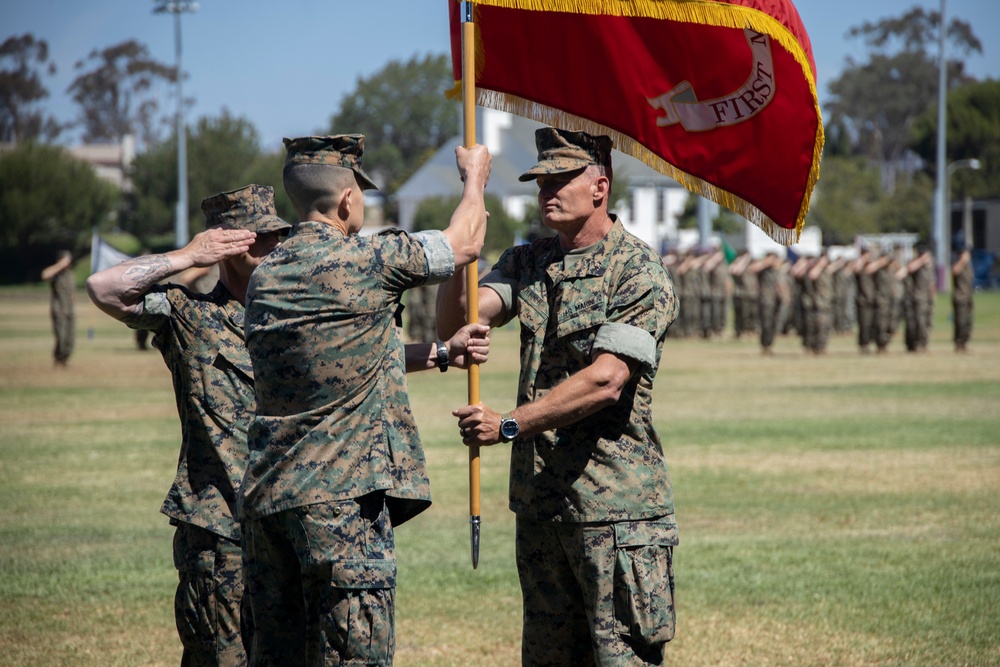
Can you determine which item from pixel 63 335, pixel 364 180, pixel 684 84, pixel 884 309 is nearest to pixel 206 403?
pixel 364 180

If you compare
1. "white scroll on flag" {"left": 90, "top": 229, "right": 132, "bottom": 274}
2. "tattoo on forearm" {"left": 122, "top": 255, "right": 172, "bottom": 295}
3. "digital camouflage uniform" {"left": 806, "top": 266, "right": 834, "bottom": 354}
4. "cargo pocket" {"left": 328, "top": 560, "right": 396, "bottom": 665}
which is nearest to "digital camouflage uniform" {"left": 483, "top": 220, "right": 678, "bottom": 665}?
"cargo pocket" {"left": 328, "top": 560, "right": 396, "bottom": 665}

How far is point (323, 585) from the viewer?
166 inches

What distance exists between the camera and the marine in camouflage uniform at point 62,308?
24.1 meters

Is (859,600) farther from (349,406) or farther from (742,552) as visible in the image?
(349,406)

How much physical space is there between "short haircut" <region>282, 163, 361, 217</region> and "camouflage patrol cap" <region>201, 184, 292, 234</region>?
933 mm

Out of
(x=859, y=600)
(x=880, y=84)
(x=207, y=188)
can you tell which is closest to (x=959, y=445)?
(x=859, y=600)

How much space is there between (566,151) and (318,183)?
1.12 metres

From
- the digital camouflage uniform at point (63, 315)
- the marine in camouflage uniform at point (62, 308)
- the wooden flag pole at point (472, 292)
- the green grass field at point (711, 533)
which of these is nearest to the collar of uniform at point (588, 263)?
the wooden flag pole at point (472, 292)

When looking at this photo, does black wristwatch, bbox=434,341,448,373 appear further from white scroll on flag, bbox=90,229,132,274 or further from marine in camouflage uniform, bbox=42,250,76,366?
white scroll on flag, bbox=90,229,132,274

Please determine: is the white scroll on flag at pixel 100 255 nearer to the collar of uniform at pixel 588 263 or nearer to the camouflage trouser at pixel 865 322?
the camouflage trouser at pixel 865 322

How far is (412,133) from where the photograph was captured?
425ft

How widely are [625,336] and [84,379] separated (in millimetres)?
19625

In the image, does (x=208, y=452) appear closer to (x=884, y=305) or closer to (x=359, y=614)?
(x=359, y=614)

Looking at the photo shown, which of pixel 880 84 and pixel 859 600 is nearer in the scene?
pixel 859 600
